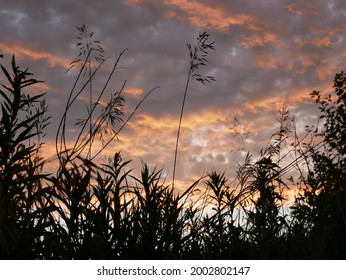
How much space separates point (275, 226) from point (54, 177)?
1.84 metres

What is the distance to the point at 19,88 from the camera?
3.29 meters

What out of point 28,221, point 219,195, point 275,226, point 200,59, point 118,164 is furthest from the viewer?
point 200,59

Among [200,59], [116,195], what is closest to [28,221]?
[116,195]

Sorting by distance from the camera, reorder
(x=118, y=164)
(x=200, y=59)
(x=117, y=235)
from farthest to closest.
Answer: (x=200, y=59), (x=118, y=164), (x=117, y=235)

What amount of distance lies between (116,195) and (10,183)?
2.47 ft

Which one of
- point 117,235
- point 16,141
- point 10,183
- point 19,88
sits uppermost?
point 19,88

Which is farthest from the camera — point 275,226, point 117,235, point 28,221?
point 275,226

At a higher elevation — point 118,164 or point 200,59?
point 200,59

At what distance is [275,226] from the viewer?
4297mm

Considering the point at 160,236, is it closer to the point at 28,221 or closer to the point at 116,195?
the point at 116,195
